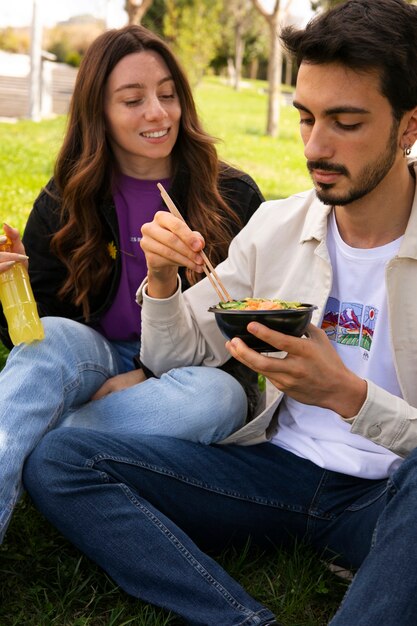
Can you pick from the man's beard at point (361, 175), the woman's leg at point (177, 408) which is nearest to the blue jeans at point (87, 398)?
the woman's leg at point (177, 408)

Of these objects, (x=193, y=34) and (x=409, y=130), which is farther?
(x=193, y=34)

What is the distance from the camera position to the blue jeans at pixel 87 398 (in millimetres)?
2604

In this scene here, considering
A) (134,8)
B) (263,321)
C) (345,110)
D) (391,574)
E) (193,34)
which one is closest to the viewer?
(391,574)

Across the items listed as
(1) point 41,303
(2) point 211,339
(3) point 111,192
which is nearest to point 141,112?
(3) point 111,192

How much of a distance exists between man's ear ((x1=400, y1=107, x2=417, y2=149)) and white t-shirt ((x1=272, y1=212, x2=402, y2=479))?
265mm

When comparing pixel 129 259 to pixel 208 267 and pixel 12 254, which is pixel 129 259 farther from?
pixel 208 267

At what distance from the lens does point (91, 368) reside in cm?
300

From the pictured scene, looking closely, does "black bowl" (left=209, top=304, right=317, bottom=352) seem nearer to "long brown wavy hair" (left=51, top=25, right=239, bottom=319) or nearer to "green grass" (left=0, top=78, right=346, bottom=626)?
"green grass" (left=0, top=78, right=346, bottom=626)

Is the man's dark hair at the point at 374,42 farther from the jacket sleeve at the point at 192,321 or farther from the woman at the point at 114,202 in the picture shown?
the woman at the point at 114,202

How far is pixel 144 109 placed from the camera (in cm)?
346

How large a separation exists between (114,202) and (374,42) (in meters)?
1.35

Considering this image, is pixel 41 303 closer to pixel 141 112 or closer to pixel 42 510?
pixel 141 112

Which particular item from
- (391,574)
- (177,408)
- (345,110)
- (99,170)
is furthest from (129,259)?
(391,574)

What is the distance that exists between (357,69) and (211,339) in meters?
0.96
